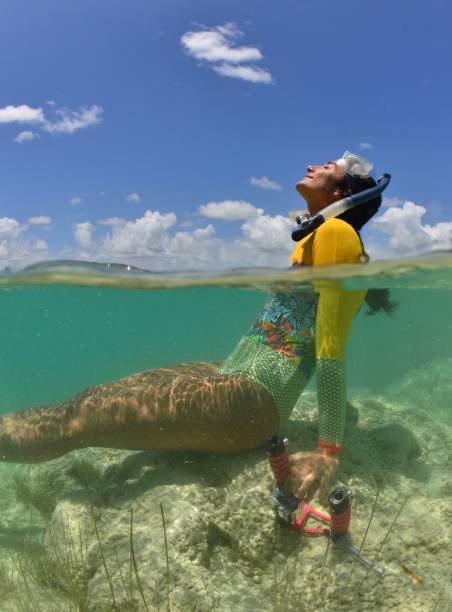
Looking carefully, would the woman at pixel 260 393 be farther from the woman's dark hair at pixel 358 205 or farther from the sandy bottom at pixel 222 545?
the sandy bottom at pixel 222 545

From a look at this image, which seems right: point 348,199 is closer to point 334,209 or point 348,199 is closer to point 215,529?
point 334,209

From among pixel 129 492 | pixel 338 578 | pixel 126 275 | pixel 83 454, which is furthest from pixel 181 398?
pixel 126 275

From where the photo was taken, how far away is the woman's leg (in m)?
4.84

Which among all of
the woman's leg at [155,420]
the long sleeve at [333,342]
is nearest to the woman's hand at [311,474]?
the long sleeve at [333,342]

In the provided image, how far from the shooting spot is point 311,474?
425 cm

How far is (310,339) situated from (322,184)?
5.95 feet

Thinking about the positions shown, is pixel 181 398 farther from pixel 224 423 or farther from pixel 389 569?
pixel 389 569

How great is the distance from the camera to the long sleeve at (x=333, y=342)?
449 centimetres

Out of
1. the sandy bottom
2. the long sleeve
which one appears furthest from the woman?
the sandy bottom

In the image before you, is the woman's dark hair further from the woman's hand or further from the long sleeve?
the woman's hand

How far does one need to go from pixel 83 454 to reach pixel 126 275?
4887 mm

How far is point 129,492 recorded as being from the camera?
16.9 ft

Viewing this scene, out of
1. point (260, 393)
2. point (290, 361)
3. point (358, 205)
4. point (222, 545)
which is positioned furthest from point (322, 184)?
point (222, 545)

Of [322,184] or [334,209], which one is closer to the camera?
[334,209]
